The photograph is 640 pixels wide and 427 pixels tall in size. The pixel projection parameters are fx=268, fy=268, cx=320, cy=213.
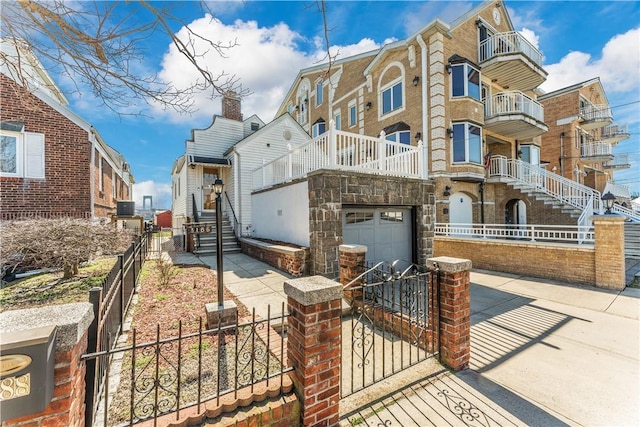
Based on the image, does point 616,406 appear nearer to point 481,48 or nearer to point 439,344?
point 439,344

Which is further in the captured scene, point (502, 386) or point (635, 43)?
point (635, 43)

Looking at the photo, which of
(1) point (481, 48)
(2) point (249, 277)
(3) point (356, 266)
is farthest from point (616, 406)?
(1) point (481, 48)

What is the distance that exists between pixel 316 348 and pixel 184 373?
1.58m

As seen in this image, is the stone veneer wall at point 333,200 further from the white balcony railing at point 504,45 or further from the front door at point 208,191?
the white balcony railing at point 504,45

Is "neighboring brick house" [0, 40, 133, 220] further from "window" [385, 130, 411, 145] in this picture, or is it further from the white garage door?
"window" [385, 130, 411, 145]

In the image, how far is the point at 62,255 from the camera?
5.82 metres

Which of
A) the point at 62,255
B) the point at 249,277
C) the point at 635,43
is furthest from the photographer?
the point at 249,277

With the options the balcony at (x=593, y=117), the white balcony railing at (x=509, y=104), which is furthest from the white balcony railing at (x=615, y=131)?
the white balcony railing at (x=509, y=104)

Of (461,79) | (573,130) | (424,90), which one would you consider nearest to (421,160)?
(424,90)

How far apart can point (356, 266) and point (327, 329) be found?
9.19 ft

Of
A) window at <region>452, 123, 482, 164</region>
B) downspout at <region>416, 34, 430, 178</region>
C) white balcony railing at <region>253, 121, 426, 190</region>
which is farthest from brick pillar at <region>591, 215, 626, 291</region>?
downspout at <region>416, 34, 430, 178</region>

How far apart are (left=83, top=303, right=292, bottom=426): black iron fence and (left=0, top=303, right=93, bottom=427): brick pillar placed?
212 mm

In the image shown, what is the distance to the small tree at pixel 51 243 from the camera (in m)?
5.61

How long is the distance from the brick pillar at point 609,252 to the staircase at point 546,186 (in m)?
6.37
